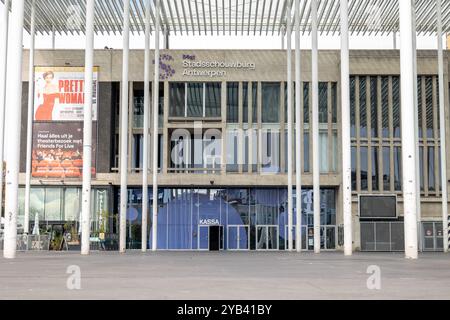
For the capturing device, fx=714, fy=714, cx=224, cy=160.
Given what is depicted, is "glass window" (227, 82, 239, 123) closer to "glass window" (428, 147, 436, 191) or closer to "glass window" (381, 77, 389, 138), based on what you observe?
"glass window" (381, 77, 389, 138)

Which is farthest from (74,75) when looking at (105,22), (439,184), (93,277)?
(93,277)

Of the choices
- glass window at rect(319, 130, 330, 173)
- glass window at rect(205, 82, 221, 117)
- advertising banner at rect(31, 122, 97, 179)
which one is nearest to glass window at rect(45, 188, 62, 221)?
advertising banner at rect(31, 122, 97, 179)

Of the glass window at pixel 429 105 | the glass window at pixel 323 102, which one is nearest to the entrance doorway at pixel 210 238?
the glass window at pixel 323 102

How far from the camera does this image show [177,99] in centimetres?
5288

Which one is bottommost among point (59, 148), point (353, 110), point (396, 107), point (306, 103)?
point (59, 148)

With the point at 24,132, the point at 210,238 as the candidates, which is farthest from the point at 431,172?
the point at 24,132

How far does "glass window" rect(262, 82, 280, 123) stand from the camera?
52.8 m

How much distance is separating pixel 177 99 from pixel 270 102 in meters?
6.90

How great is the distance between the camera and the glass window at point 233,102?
173 ft

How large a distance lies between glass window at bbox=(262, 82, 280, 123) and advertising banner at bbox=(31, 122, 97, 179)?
13487 mm

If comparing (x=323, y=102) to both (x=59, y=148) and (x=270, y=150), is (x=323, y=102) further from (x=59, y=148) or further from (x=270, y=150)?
(x=59, y=148)

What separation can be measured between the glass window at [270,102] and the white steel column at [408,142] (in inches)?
1002
